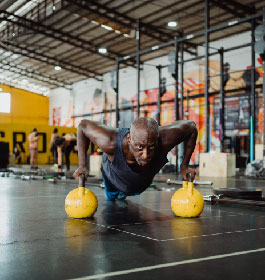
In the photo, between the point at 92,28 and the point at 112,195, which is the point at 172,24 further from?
the point at 112,195

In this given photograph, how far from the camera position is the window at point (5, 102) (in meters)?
23.9

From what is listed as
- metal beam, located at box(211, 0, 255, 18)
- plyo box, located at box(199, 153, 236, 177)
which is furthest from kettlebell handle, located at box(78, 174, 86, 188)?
metal beam, located at box(211, 0, 255, 18)

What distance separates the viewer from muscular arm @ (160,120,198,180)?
2.34 metres

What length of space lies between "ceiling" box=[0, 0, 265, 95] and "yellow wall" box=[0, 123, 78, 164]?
13.2ft

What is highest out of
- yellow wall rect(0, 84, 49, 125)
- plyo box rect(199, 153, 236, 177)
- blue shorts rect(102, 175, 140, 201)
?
yellow wall rect(0, 84, 49, 125)

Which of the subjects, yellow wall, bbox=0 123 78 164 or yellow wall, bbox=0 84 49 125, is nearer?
yellow wall, bbox=0 123 78 164

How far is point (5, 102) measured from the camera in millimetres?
24141

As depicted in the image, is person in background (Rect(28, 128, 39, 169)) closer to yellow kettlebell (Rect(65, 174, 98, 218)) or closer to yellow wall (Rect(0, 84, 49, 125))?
yellow kettlebell (Rect(65, 174, 98, 218))

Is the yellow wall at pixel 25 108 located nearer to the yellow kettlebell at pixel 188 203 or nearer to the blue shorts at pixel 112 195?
the blue shorts at pixel 112 195

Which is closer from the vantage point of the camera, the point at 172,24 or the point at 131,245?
the point at 131,245

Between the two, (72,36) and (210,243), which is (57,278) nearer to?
(210,243)

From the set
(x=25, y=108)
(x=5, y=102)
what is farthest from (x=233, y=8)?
(x=5, y=102)

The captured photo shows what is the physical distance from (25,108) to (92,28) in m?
11.5

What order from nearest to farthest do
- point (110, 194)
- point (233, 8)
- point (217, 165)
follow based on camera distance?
point (110, 194)
point (217, 165)
point (233, 8)
